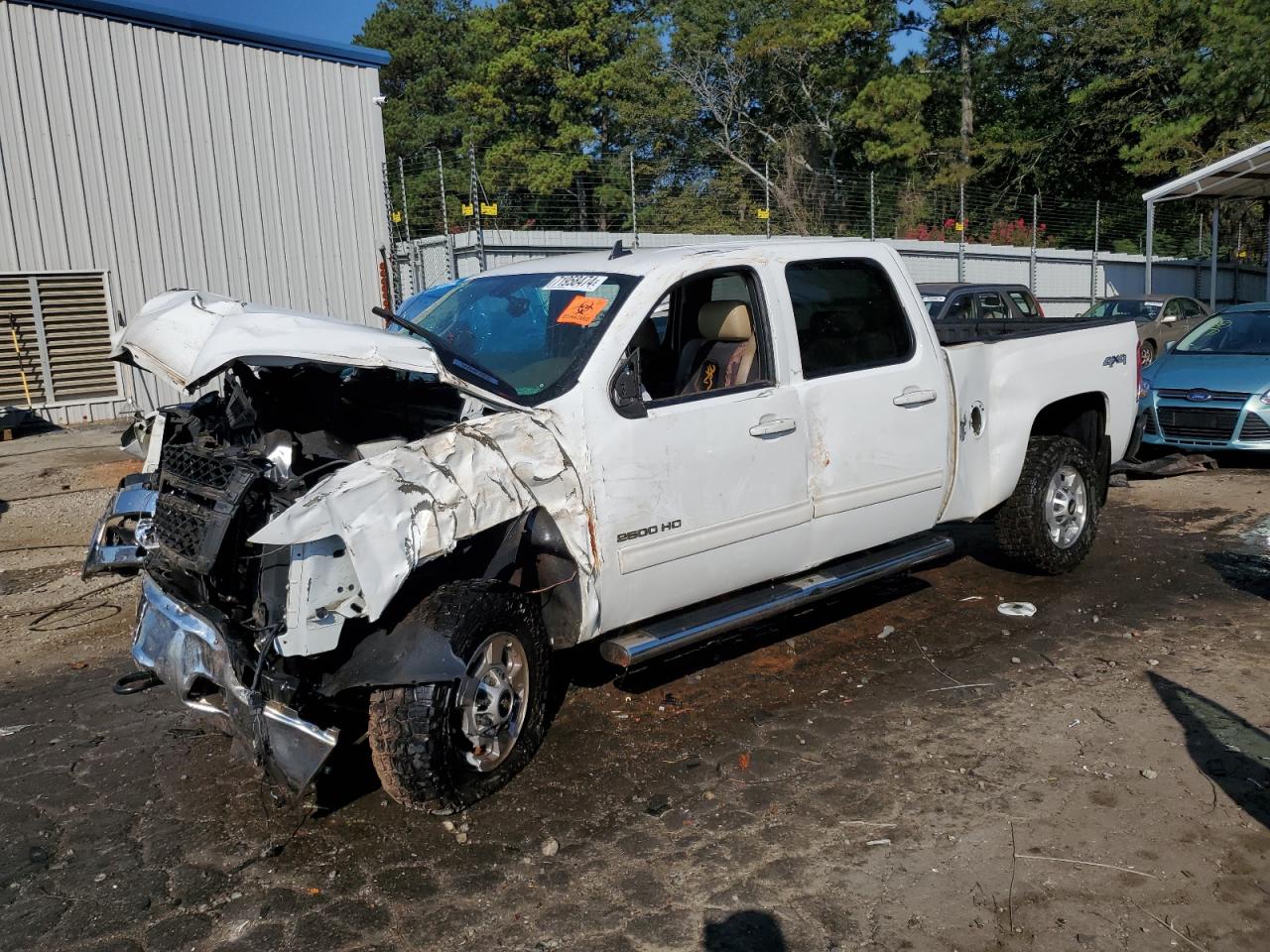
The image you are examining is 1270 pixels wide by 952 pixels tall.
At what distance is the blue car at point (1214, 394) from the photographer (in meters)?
9.40

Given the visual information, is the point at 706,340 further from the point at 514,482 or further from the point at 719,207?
the point at 719,207

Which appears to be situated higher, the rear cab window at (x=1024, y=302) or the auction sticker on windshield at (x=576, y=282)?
the auction sticker on windshield at (x=576, y=282)

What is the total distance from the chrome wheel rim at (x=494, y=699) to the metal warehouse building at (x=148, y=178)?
37.5 ft

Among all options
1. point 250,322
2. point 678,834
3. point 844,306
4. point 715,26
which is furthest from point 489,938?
point 715,26

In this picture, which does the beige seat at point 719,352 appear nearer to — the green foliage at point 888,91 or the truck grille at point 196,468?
the truck grille at point 196,468

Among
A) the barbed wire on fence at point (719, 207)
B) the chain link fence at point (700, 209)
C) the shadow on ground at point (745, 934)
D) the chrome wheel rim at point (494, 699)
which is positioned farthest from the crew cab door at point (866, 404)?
the chain link fence at point (700, 209)

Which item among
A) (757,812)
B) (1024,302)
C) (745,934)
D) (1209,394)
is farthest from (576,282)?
(1024,302)

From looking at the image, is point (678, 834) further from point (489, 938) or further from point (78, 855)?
point (78, 855)

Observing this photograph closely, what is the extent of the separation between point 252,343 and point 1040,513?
4.59 meters

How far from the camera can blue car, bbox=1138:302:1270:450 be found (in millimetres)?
9398

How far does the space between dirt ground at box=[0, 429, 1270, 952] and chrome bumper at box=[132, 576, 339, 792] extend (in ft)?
1.39

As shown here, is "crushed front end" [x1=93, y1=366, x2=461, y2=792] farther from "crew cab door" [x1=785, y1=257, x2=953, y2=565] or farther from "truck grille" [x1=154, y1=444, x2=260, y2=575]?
"crew cab door" [x1=785, y1=257, x2=953, y2=565]

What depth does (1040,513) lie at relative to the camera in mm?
6227

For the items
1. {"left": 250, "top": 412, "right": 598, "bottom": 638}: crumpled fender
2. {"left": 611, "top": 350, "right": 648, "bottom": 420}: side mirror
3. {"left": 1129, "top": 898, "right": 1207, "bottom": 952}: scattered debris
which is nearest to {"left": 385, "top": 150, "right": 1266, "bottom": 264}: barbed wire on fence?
{"left": 611, "top": 350, "right": 648, "bottom": 420}: side mirror
